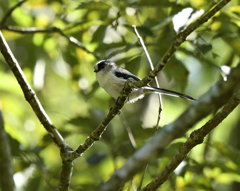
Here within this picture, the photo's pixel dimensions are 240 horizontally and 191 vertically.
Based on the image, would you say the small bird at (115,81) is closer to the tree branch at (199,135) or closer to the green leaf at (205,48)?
the green leaf at (205,48)

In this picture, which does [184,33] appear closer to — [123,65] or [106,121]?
[106,121]

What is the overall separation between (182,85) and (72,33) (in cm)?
179

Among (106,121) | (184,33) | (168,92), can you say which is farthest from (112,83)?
(184,33)

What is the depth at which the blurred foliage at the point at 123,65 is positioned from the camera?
274 cm

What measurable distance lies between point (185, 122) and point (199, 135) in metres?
0.67

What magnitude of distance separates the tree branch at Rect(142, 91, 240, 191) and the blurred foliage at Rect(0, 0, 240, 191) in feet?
1.82

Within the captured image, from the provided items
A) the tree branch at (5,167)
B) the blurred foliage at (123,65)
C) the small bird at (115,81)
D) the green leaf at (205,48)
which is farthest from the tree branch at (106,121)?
the small bird at (115,81)

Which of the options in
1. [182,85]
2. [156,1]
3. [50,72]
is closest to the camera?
[156,1]

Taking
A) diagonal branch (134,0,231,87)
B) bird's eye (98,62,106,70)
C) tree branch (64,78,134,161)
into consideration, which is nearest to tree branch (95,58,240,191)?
diagonal branch (134,0,231,87)

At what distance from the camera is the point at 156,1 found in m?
2.78

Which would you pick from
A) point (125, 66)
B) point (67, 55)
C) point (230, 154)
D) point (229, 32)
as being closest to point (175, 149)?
point (230, 154)

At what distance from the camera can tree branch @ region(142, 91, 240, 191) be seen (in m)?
1.66

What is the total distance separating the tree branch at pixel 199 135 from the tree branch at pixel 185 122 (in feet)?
1.22

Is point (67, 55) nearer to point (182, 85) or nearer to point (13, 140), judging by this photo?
point (13, 140)
